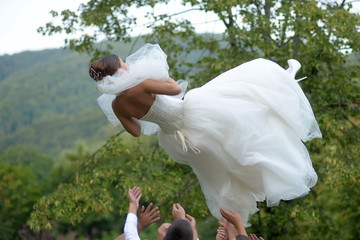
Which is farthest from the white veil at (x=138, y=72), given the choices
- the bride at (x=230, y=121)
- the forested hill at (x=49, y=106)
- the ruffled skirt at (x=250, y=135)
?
the forested hill at (x=49, y=106)

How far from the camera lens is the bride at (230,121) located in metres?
2.82

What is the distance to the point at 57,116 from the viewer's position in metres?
89.5

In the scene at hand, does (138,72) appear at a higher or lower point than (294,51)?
higher

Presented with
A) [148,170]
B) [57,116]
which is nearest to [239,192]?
[148,170]

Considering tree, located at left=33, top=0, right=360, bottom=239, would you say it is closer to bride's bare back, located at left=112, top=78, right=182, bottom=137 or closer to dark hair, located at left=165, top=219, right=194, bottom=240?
bride's bare back, located at left=112, top=78, right=182, bottom=137

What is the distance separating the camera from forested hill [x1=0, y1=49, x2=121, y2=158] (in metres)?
81.0

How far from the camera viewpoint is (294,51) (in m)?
7.82

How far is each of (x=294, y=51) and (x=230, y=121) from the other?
5.28 m

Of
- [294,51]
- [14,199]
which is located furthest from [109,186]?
[14,199]

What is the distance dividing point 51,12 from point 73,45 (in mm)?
657

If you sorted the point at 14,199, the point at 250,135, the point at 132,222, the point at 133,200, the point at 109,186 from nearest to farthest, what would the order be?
the point at 132,222, the point at 133,200, the point at 250,135, the point at 109,186, the point at 14,199

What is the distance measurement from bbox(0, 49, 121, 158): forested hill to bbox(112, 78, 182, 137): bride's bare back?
2857 inches

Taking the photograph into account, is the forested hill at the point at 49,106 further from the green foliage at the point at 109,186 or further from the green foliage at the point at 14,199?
the green foliage at the point at 109,186

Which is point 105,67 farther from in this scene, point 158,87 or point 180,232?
point 180,232
